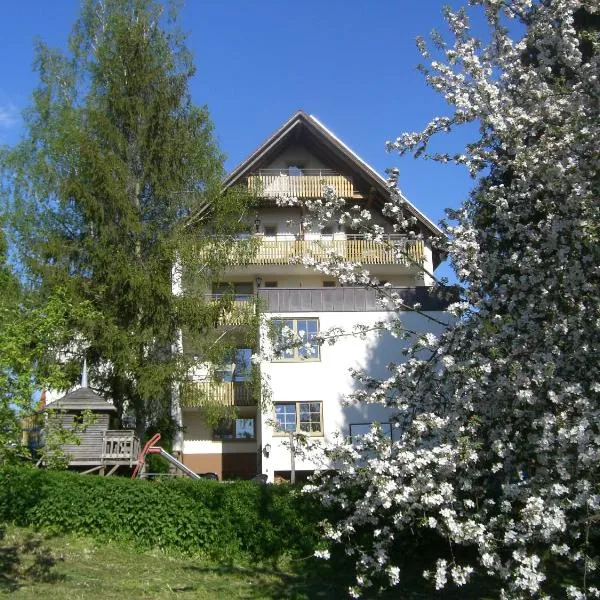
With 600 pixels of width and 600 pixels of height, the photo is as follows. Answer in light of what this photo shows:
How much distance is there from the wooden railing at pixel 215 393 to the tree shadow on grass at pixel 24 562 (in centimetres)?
768

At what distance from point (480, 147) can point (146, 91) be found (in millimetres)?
17176

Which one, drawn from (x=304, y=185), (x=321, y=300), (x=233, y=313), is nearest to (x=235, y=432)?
(x=321, y=300)

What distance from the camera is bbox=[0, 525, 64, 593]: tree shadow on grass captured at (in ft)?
43.3

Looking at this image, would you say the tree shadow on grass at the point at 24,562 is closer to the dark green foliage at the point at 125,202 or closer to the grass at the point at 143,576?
the grass at the point at 143,576

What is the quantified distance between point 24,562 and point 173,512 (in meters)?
3.07

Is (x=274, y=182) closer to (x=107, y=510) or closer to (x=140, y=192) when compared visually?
(x=140, y=192)

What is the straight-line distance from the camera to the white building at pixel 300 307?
25.7 metres

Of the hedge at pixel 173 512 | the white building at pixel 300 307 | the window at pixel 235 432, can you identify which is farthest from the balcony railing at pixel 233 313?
the hedge at pixel 173 512

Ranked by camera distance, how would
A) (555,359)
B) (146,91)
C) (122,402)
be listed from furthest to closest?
(146,91)
(122,402)
(555,359)

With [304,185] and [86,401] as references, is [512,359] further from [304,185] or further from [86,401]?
[304,185]

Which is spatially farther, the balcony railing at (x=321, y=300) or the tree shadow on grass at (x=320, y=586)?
the balcony railing at (x=321, y=300)

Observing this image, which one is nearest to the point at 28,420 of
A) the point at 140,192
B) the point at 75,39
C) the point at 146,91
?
the point at 140,192

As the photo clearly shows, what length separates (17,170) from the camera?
79.9 feet

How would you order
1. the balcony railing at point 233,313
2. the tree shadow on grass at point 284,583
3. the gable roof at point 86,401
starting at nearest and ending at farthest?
1. the tree shadow on grass at point 284,583
2. the gable roof at point 86,401
3. the balcony railing at point 233,313
